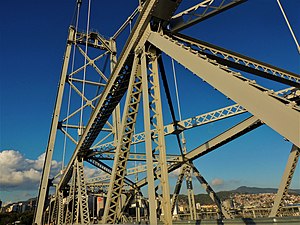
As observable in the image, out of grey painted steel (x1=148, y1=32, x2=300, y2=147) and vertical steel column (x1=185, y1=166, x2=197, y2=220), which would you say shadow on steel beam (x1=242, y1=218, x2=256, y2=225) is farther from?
vertical steel column (x1=185, y1=166, x2=197, y2=220)

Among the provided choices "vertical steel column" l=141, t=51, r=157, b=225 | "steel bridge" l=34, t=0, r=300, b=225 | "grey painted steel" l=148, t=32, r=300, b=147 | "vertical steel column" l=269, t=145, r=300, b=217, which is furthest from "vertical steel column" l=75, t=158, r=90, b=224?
"grey painted steel" l=148, t=32, r=300, b=147

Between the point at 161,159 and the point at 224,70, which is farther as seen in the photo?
the point at 161,159

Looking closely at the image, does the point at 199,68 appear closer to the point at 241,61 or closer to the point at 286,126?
the point at 286,126

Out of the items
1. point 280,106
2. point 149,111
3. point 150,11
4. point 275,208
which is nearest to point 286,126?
point 280,106

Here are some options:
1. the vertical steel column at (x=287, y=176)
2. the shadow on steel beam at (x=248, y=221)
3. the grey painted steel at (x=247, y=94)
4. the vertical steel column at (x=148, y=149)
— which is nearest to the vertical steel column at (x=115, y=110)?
the vertical steel column at (x=148, y=149)

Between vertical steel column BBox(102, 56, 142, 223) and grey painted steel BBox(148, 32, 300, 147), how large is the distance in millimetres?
2983

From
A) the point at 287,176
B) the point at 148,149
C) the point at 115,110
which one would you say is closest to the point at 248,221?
the point at 148,149

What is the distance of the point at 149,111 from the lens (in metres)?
8.20

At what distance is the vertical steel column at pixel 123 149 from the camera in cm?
925

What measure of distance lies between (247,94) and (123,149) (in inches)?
251

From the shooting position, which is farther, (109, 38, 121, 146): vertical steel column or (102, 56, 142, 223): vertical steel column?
(109, 38, 121, 146): vertical steel column

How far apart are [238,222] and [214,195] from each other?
976cm

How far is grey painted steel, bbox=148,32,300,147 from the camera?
364 cm

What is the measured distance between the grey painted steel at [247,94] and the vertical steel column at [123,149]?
2.98 meters
